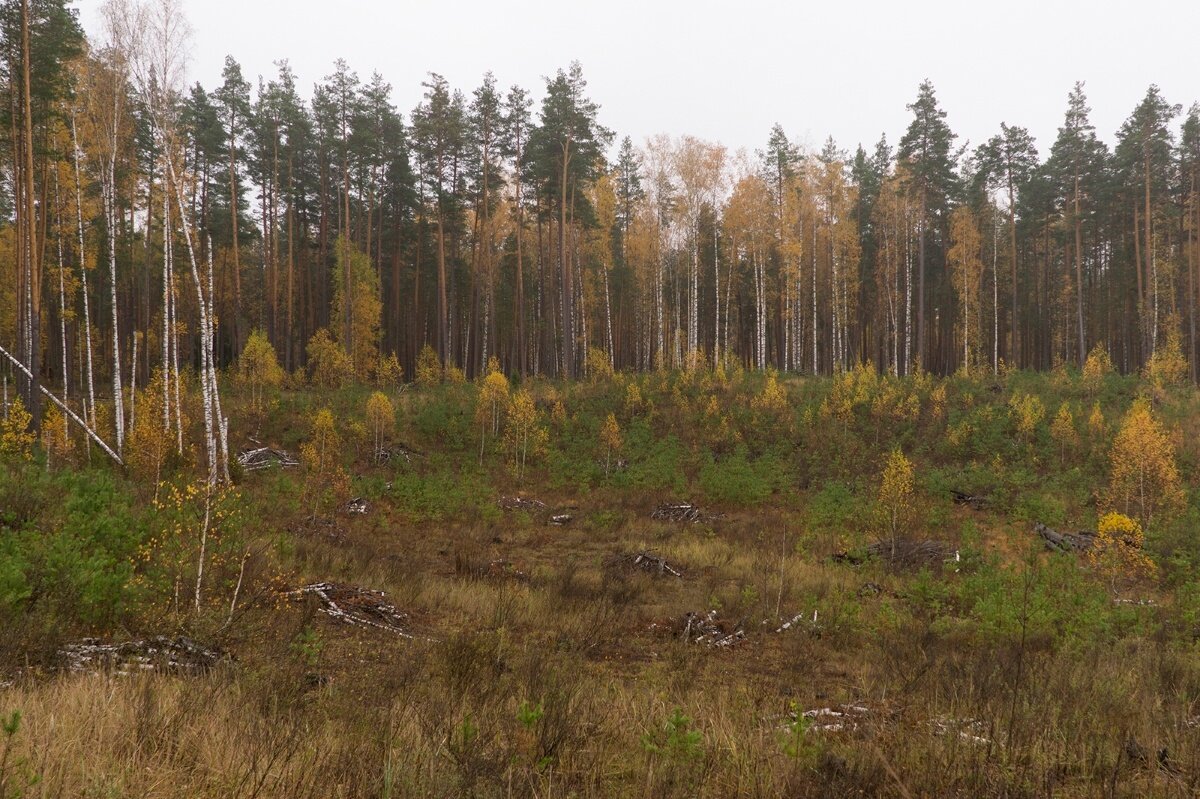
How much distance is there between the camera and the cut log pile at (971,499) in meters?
16.8

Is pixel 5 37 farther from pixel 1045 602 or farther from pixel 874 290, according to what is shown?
pixel 874 290

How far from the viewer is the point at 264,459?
61.6ft

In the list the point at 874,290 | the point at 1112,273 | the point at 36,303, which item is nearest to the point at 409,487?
the point at 36,303

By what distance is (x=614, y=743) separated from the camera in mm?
4238

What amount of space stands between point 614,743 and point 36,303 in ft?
56.1

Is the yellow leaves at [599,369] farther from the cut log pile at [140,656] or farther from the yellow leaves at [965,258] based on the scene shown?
the cut log pile at [140,656]

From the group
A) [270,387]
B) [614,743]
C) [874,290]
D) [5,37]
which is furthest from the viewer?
[874,290]

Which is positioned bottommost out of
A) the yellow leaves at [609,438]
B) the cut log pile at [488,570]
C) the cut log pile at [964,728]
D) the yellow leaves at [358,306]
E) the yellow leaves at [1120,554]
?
the cut log pile at [488,570]

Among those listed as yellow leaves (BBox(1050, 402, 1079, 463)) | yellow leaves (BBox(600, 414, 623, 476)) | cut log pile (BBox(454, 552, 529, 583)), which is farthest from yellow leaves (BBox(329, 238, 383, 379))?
yellow leaves (BBox(1050, 402, 1079, 463))

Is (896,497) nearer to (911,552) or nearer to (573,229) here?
(911,552)

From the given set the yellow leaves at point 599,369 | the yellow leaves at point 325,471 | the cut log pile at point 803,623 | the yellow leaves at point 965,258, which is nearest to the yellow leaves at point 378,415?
the yellow leaves at point 325,471

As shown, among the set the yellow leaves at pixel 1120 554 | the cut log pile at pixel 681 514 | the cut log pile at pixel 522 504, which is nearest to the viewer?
the yellow leaves at pixel 1120 554

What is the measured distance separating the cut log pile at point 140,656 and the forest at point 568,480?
5cm

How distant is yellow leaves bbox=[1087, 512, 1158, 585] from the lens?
1088 centimetres
